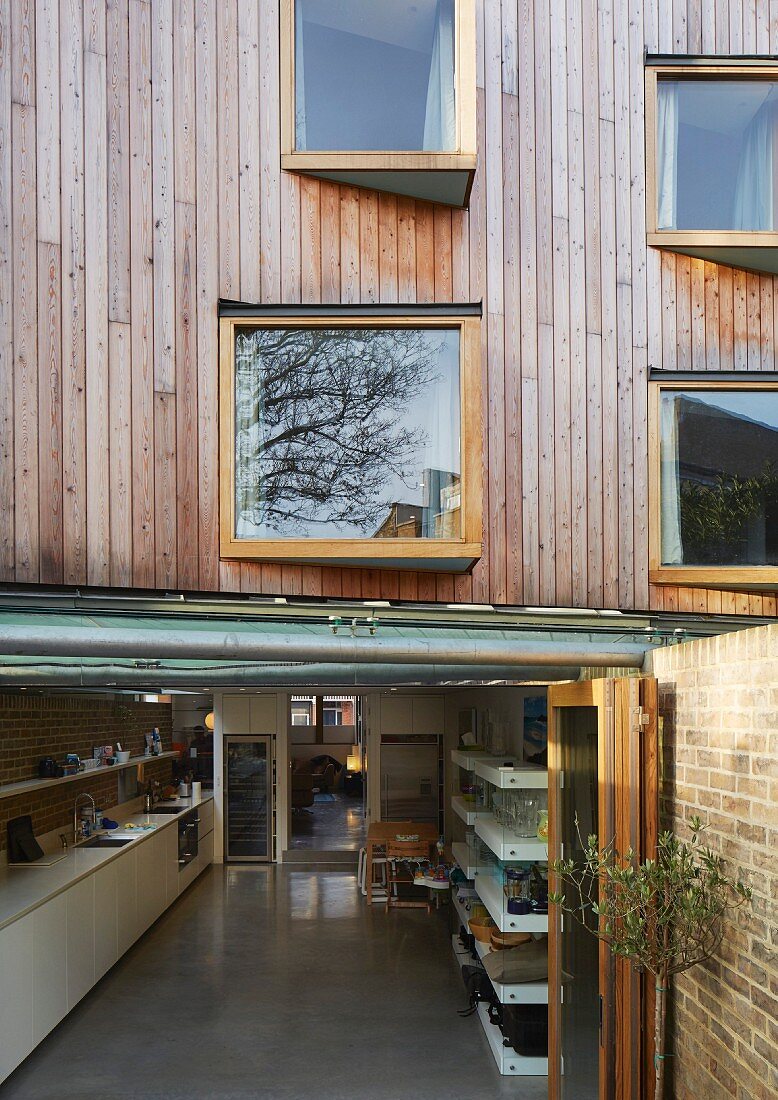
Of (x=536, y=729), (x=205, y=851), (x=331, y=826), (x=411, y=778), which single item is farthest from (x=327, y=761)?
(x=536, y=729)

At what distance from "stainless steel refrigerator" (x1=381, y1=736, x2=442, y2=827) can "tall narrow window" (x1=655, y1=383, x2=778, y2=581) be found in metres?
8.82

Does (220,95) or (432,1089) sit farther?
(432,1089)

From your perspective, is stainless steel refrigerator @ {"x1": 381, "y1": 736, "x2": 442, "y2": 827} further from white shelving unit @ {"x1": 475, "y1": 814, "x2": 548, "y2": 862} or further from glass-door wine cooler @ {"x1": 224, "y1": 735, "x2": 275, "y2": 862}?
white shelving unit @ {"x1": 475, "y1": 814, "x2": 548, "y2": 862}

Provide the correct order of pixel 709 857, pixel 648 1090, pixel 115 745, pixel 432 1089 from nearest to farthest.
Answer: pixel 709 857 → pixel 648 1090 → pixel 432 1089 → pixel 115 745

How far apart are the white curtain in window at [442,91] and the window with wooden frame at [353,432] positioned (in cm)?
87

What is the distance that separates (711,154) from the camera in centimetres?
532

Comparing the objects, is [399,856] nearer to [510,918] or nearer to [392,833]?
[392,833]

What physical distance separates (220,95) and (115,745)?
25.6ft

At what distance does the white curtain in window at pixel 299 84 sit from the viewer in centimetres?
483

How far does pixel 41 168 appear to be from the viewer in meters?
4.57

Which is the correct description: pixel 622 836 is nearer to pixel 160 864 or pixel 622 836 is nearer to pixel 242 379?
pixel 242 379

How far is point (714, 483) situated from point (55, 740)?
6358 millimetres

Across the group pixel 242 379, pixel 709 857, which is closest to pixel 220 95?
pixel 242 379

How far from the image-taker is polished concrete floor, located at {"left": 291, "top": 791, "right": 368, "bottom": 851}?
1415 centimetres
